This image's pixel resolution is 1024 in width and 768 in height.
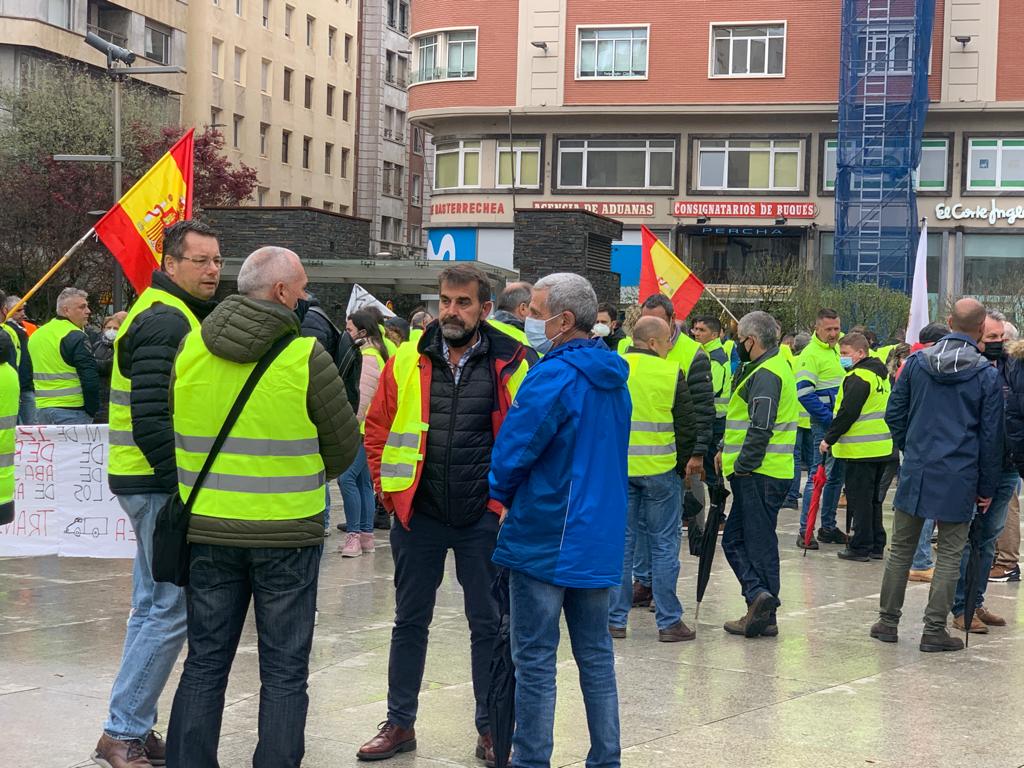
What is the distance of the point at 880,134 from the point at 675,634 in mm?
39233

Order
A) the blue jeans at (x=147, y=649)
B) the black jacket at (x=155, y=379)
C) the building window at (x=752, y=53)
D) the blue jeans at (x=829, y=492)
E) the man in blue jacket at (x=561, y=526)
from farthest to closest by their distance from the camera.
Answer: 1. the building window at (x=752, y=53)
2. the blue jeans at (x=829, y=492)
3. the blue jeans at (x=147, y=649)
4. the black jacket at (x=155, y=379)
5. the man in blue jacket at (x=561, y=526)

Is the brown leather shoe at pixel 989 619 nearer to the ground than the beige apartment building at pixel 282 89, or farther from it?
nearer to the ground

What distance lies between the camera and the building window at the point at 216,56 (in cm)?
5700

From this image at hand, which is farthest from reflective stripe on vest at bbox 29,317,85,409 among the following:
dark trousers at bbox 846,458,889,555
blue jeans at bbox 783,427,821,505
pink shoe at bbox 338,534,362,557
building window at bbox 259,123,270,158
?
building window at bbox 259,123,270,158

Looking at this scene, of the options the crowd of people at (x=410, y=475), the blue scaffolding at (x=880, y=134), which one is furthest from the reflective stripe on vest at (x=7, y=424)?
the blue scaffolding at (x=880, y=134)

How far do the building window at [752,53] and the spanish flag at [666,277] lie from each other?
30427 mm

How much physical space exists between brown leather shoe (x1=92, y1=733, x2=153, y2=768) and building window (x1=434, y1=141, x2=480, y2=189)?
4460 cm

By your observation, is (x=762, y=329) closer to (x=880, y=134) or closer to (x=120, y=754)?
(x=120, y=754)

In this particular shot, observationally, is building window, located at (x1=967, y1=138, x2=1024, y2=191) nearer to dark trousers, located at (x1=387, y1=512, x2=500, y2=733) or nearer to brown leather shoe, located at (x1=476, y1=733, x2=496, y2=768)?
dark trousers, located at (x1=387, y1=512, x2=500, y2=733)

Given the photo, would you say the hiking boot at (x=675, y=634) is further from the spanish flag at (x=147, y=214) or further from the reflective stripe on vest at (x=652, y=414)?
the spanish flag at (x=147, y=214)

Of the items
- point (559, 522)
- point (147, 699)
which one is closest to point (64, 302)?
point (147, 699)

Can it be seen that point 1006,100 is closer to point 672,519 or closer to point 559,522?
point 672,519

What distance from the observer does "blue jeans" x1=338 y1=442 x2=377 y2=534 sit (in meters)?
11.9

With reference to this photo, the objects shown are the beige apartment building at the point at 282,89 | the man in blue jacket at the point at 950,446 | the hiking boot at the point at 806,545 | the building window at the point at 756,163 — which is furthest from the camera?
the beige apartment building at the point at 282,89
